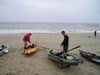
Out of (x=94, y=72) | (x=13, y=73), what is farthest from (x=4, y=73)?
(x=94, y=72)

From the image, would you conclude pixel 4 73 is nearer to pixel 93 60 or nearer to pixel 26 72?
pixel 26 72

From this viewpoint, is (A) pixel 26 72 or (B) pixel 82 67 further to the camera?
(B) pixel 82 67

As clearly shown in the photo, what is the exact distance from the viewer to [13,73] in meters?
3.90

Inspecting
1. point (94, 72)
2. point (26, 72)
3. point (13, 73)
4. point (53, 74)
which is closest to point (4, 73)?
point (13, 73)

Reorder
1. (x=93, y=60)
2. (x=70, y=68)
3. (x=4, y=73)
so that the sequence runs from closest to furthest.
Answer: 1. (x=4, y=73)
2. (x=70, y=68)
3. (x=93, y=60)

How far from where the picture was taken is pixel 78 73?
408 centimetres

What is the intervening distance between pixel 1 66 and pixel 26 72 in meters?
1.81

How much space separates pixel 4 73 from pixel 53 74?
268 centimetres

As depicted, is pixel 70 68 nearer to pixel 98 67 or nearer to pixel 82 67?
pixel 82 67

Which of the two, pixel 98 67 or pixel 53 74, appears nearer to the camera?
pixel 53 74

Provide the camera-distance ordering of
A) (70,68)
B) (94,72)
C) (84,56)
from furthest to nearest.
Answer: (84,56)
(70,68)
(94,72)

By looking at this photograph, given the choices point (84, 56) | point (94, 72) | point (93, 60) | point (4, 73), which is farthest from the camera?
point (84, 56)

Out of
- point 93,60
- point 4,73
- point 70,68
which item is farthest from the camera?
point 93,60

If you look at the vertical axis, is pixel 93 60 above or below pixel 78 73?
above
